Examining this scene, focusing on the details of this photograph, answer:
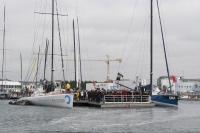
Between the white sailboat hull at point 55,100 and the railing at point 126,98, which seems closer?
the white sailboat hull at point 55,100

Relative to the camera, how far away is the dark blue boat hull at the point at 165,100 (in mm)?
82125

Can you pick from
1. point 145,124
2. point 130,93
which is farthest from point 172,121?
point 130,93

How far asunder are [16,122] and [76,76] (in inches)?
1790

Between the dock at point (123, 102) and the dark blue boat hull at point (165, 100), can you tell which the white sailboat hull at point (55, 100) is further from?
the dark blue boat hull at point (165, 100)

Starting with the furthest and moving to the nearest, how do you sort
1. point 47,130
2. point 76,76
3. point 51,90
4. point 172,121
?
point 76,76 < point 51,90 < point 172,121 < point 47,130

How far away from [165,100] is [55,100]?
1602 centimetres

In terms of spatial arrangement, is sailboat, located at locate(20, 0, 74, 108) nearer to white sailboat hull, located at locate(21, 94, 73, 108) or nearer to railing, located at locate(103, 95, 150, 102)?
white sailboat hull, located at locate(21, 94, 73, 108)

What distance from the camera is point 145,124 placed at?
5172cm

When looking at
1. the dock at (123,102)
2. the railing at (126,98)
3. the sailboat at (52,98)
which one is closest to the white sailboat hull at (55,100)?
the sailboat at (52,98)

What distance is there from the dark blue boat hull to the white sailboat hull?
13.2m

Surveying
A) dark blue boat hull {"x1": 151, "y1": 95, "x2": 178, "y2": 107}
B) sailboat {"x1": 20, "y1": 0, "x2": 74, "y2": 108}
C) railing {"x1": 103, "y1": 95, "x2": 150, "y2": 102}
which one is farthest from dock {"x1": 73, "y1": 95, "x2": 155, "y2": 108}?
sailboat {"x1": 20, "y1": 0, "x2": 74, "y2": 108}

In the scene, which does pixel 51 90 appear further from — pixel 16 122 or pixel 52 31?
pixel 16 122

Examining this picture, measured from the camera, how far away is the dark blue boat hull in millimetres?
82125

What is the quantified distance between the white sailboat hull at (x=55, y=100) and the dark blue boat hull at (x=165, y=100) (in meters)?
13.2
